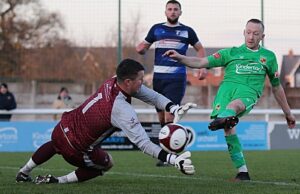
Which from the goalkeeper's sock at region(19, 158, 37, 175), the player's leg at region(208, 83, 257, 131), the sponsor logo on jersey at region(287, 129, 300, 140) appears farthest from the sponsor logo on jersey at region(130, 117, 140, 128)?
the sponsor logo on jersey at region(287, 129, 300, 140)

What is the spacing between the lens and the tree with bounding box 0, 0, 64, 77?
81.7ft

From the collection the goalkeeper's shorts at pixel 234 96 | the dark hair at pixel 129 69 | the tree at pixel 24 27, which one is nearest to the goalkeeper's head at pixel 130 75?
the dark hair at pixel 129 69

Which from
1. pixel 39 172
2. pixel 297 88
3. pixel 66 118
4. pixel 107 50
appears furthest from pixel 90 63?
pixel 66 118

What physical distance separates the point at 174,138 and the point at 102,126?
3.41 feet

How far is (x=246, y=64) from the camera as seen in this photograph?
8266mm

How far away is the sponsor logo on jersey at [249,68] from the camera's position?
27.1ft

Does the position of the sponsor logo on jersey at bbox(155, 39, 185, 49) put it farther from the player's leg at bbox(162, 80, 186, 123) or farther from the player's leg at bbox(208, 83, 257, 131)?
the player's leg at bbox(208, 83, 257, 131)

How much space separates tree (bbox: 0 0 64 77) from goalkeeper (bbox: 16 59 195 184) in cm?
1530

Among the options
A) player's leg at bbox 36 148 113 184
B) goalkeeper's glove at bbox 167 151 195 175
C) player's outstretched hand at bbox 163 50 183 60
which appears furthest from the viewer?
player's leg at bbox 36 148 113 184

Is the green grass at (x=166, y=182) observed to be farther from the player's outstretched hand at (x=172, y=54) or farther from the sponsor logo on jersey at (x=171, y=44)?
the sponsor logo on jersey at (x=171, y=44)

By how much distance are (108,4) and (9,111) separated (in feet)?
11.5

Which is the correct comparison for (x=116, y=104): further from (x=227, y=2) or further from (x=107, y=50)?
(x=107, y=50)

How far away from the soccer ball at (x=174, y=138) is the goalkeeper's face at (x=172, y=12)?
4543mm

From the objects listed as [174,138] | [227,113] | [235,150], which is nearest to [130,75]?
[174,138]
